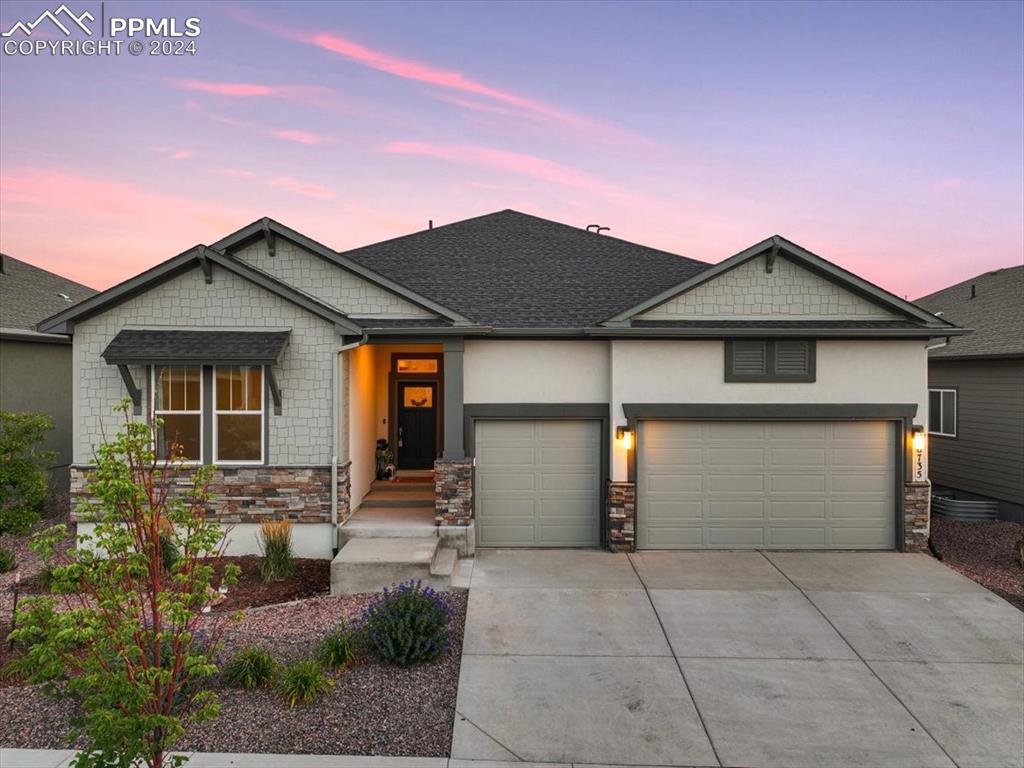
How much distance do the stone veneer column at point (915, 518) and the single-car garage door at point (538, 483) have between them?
524 centimetres

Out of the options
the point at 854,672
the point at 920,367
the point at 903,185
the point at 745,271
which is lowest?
the point at 854,672

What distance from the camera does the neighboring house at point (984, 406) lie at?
12.0 m

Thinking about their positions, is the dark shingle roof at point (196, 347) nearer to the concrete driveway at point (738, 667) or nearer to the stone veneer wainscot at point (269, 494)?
the stone veneer wainscot at point (269, 494)

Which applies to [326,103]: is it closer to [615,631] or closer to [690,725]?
[615,631]

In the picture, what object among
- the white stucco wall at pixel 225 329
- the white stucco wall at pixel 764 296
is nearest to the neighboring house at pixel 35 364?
the white stucco wall at pixel 225 329

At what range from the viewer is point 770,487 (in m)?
9.93

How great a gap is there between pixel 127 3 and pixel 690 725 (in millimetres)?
13918

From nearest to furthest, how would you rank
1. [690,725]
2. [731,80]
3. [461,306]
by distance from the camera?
[690,725]
[461,306]
[731,80]

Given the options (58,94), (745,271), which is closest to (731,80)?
(745,271)

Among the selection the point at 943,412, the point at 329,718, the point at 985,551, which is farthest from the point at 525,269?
the point at 943,412

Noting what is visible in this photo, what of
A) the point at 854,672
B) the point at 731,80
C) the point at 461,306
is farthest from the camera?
the point at 731,80

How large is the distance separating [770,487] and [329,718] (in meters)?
7.97

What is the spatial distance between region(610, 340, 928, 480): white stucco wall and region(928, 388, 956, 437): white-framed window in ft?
17.9

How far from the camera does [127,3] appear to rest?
10250 millimetres
